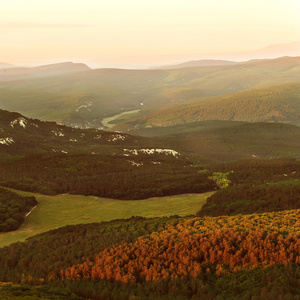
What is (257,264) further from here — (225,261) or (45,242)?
(45,242)

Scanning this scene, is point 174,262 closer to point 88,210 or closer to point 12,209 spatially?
point 12,209

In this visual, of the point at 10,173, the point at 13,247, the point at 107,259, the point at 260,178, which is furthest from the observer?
the point at 10,173

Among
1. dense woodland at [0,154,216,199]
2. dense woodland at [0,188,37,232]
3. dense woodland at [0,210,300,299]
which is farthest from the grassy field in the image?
dense woodland at [0,210,300,299]

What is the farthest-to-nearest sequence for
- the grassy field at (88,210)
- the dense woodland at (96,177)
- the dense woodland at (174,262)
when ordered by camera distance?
the dense woodland at (96,177) → the grassy field at (88,210) → the dense woodland at (174,262)

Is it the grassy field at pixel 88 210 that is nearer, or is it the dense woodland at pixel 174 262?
the dense woodland at pixel 174 262

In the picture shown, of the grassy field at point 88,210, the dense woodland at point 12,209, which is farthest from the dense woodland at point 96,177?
the dense woodland at point 12,209

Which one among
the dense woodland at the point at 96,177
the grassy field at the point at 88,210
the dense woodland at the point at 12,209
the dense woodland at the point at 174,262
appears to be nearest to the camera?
the dense woodland at the point at 174,262

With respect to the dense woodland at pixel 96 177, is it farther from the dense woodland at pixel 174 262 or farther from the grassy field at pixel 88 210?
the dense woodland at pixel 174 262

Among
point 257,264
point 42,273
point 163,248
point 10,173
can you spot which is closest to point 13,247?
point 42,273
